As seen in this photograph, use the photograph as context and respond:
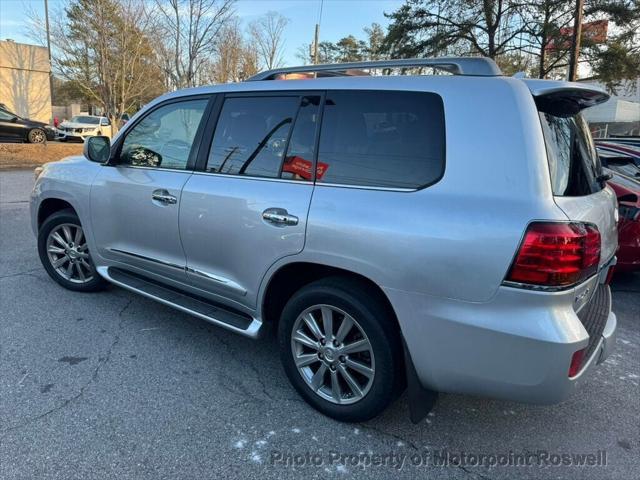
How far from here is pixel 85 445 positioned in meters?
2.42

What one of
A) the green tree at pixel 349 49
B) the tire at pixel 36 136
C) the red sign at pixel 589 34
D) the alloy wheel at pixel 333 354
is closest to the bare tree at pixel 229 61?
the tire at pixel 36 136

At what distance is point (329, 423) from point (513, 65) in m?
22.9

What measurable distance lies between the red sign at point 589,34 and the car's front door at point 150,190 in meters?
19.7

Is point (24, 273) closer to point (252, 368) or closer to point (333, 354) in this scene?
point (252, 368)

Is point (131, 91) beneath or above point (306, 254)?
above

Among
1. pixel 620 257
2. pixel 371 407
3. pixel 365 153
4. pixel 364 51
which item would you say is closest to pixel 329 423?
pixel 371 407

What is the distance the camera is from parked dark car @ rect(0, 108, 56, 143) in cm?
1814

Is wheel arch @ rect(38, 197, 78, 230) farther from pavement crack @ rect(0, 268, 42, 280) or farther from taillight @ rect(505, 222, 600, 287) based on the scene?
taillight @ rect(505, 222, 600, 287)

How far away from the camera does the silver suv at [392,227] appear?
6.79 ft

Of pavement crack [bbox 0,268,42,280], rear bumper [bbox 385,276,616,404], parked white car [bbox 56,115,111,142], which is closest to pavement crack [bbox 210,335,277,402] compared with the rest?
rear bumper [bbox 385,276,616,404]

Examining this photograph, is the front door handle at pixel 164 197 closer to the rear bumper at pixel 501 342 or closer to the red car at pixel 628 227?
the rear bumper at pixel 501 342

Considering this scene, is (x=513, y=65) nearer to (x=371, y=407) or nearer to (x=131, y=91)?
(x=131, y=91)

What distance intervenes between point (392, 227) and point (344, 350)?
759 millimetres

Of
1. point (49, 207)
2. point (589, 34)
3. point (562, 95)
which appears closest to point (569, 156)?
point (562, 95)
